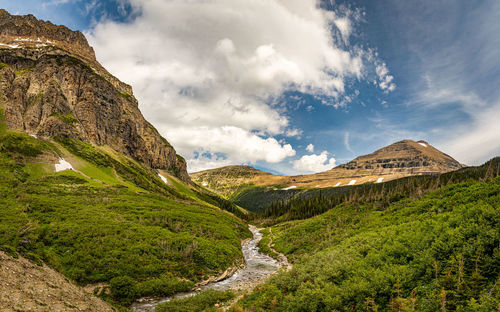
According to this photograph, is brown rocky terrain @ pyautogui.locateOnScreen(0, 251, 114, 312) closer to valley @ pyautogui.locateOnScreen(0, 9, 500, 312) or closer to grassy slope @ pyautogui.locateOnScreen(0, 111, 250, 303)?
valley @ pyautogui.locateOnScreen(0, 9, 500, 312)

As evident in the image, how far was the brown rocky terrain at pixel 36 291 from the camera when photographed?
11938mm

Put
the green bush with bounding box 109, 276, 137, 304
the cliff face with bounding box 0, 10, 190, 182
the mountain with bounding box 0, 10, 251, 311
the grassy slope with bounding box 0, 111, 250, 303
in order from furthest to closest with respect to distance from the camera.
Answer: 1. the cliff face with bounding box 0, 10, 190, 182
2. the grassy slope with bounding box 0, 111, 250, 303
3. the mountain with bounding box 0, 10, 251, 311
4. the green bush with bounding box 109, 276, 137, 304

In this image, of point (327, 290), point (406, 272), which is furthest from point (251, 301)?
point (406, 272)

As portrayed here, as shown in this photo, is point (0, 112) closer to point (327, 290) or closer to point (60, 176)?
point (60, 176)

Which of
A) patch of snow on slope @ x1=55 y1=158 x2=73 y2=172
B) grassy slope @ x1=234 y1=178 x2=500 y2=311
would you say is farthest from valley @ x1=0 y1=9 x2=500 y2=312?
patch of snow on slope @ x1=55 y1=158 x2=73 y2=172

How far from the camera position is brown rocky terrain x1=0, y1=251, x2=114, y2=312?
11.9 m

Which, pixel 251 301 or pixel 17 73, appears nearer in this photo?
pixel 251 301

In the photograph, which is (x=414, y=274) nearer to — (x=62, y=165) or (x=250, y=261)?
(x=250, y=261)

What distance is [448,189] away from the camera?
30.8 m

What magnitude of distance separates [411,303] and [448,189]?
92.0 ft

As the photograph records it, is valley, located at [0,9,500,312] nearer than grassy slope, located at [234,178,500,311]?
No

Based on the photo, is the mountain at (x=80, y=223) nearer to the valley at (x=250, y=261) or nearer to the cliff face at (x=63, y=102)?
the valley at (x=250, y=261)

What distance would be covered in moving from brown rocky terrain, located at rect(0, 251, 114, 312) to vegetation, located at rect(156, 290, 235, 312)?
204 inches

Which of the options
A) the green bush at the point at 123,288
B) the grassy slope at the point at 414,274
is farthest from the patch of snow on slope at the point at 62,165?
the grassy slope at the point at 414,274
